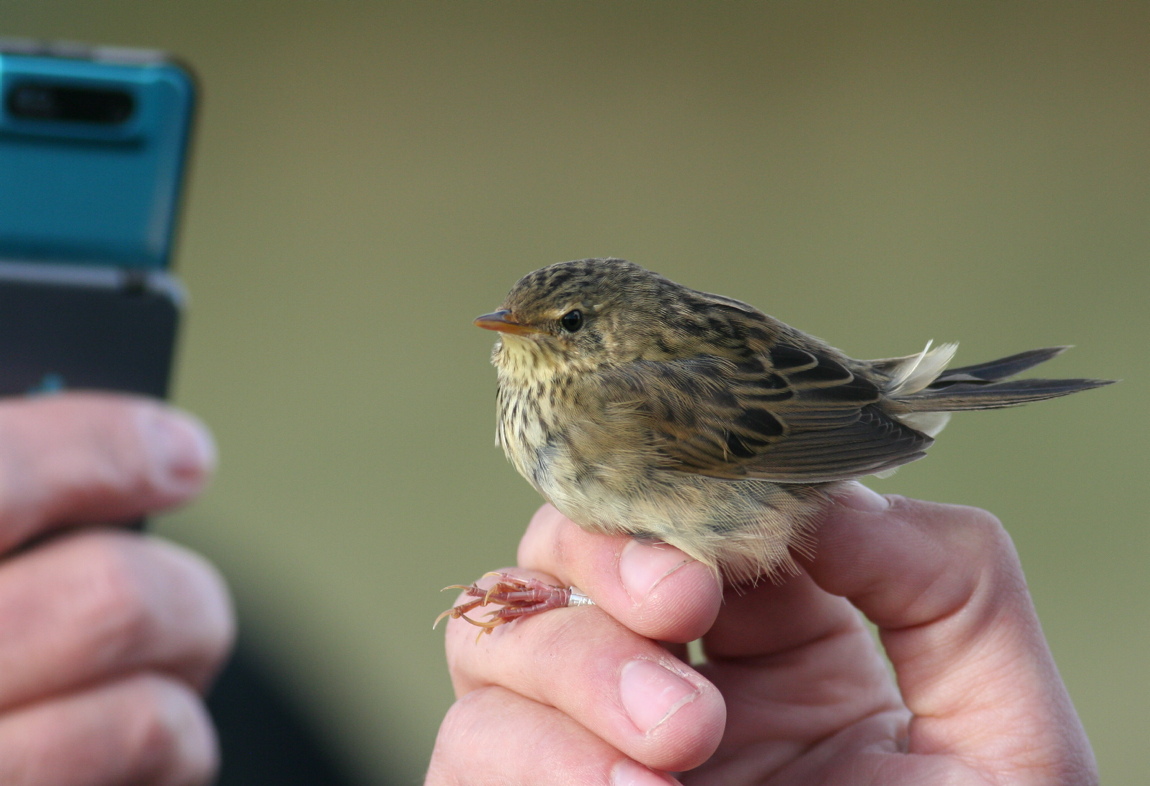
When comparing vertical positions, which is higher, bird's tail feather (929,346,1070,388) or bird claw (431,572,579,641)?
bird's tail feather (929,346,1070,388)

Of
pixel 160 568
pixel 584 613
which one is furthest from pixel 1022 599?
pixel 160 568

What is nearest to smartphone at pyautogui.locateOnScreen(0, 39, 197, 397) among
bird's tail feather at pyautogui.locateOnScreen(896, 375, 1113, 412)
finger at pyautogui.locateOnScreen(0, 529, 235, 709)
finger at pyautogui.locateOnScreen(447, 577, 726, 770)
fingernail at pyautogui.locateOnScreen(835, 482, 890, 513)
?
finger at pyautogui.locateOnScreen(0, 529, 235, 709)

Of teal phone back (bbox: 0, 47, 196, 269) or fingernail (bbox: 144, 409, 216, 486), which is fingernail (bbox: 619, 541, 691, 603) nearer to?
fingernail (bbox: 144, 409, 216, 486)

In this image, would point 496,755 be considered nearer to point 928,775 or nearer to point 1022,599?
point 928,775

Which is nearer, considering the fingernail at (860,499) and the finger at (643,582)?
the finger at (643,582)

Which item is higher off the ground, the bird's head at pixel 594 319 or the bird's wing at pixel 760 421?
the bird's head at pixel 594 319

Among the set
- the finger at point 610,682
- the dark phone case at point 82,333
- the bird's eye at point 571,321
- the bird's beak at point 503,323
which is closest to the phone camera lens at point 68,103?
the dark phone case at point 82,333

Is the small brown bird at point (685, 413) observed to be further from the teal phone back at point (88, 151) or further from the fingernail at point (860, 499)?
the teal phone back at point (88, 151)
